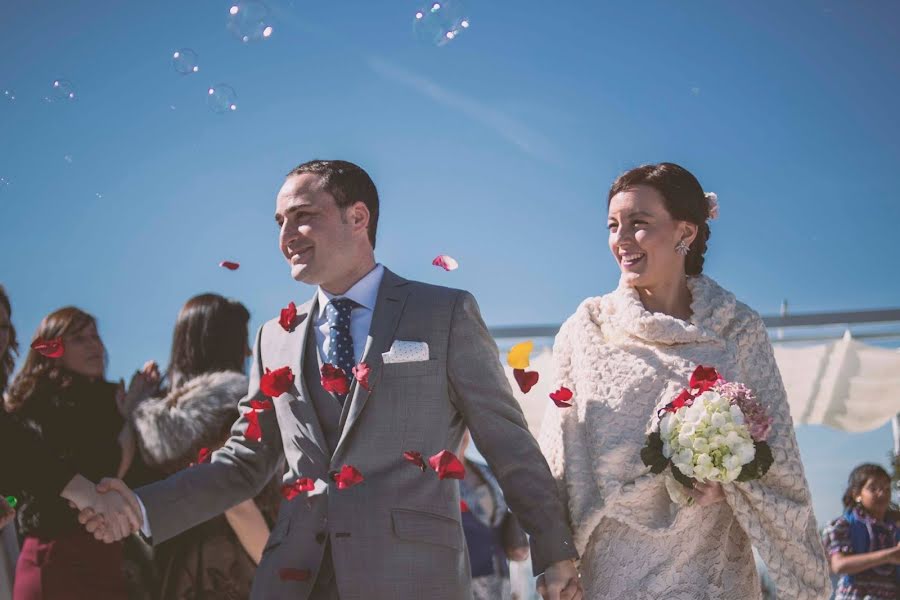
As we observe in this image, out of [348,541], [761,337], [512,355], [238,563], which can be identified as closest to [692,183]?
[761,337]

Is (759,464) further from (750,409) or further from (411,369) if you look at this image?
(411,369)

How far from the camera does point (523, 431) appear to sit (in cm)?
313

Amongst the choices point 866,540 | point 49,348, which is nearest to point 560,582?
point 49,348

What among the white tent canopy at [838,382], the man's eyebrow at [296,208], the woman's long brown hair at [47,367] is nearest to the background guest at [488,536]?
the man's eyebrow at [296,208]

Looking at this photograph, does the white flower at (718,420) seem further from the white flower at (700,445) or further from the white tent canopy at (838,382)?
the white tent canopy at (838,382)

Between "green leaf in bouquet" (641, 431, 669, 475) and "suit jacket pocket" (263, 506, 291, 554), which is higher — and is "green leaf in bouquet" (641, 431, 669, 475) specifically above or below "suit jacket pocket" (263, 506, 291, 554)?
above

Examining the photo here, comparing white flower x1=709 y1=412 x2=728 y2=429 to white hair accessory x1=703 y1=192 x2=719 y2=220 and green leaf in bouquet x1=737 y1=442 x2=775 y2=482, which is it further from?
→ white hair accessory x1=703 y1=192 x2=719 y2=220

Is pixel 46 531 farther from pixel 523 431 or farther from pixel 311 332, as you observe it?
pixel 523 431

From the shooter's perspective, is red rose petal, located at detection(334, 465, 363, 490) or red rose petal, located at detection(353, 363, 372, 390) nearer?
red rose petal, located at detection(334, 465, 363, 490)

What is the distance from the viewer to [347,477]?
2.93 metres

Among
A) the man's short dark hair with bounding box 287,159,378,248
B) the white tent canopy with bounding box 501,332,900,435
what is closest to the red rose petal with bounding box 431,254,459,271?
the man's short dark hair with bounding box 287,159,378,248

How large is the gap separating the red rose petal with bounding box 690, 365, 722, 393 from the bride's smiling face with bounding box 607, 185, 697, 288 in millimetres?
488

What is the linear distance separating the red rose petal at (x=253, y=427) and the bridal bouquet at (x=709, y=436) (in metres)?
1.33

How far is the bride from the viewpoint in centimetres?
323
